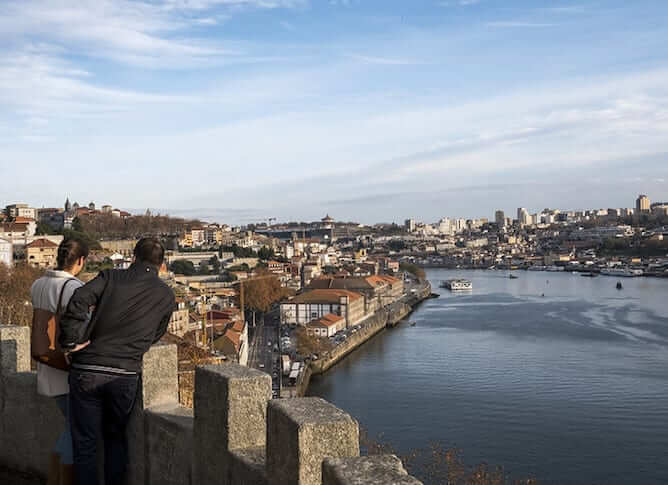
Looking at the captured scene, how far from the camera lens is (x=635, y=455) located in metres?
8.20

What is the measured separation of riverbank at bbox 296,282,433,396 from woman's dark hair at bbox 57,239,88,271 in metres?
11.4

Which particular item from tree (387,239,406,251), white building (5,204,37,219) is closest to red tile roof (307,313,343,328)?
white building (5,204,37,219)

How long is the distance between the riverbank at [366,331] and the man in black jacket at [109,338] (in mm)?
11401

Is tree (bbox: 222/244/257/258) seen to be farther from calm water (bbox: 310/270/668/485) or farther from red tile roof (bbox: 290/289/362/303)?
calm water (bbox: 310/270/668/485)

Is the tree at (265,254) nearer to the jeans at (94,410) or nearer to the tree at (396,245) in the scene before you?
the tree at (396,245)

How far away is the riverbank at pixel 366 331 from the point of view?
1451 centimetres

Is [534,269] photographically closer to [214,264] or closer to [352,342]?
[214,264]

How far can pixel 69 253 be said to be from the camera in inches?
47.0

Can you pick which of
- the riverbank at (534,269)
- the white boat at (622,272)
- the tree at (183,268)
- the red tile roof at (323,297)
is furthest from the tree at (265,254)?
the riverbank at (534,269)

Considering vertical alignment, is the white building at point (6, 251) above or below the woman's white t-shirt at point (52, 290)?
below

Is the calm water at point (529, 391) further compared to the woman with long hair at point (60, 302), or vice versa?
the calm water at point (529, 391)

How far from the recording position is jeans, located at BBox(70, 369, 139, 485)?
1.14 metres

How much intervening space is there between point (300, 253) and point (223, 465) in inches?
1917

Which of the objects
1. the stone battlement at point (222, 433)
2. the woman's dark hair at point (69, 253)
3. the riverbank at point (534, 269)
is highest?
the woman's dark hair at point (69, 253)
